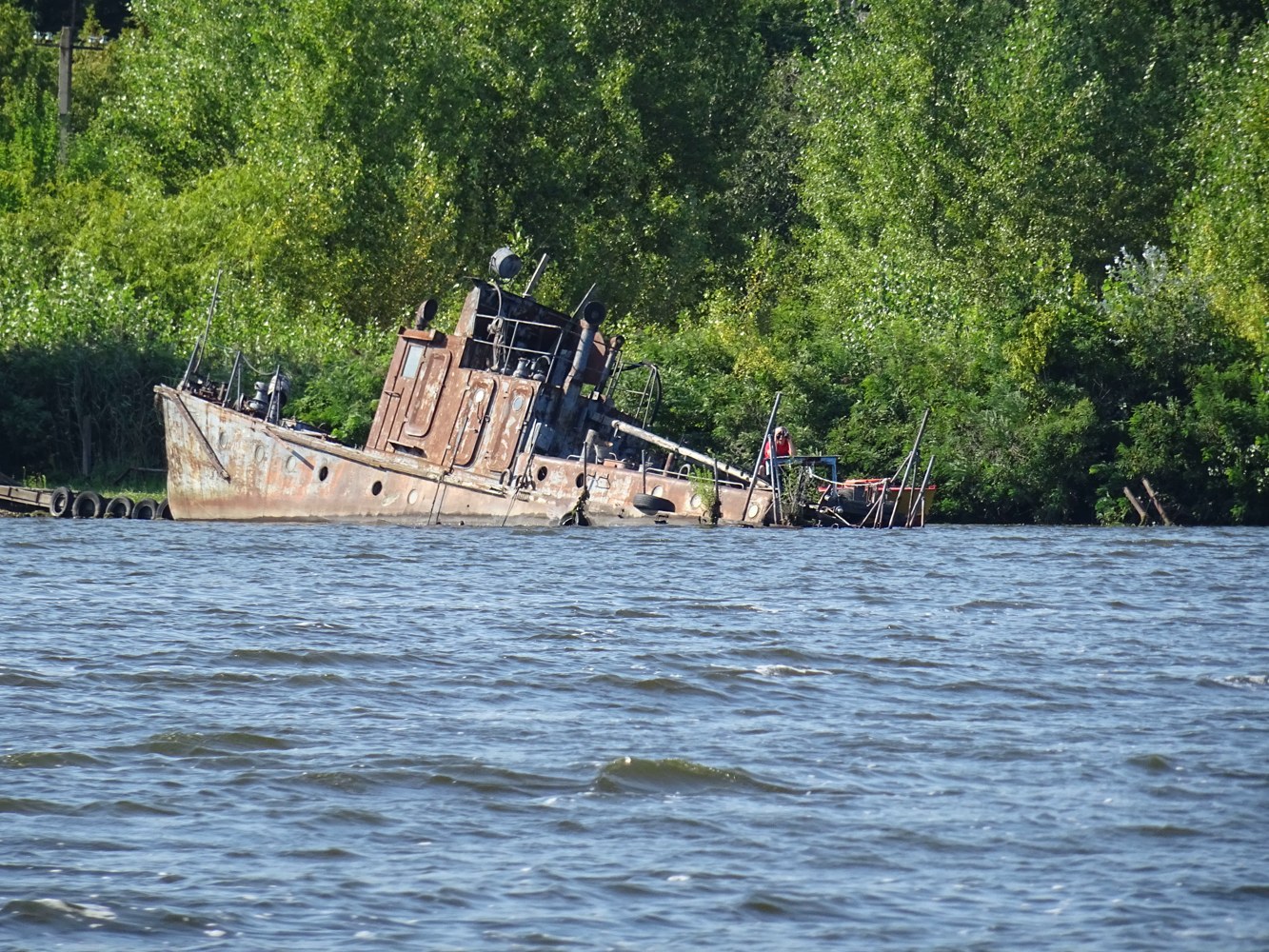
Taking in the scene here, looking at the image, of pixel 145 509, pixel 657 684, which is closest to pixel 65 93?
pixel 145 509

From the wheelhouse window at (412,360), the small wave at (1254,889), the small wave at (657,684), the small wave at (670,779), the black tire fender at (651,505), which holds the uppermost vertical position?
the wheelhouse window at (412,360)

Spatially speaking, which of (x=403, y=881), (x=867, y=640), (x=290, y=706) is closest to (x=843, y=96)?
(x=867, y=640)

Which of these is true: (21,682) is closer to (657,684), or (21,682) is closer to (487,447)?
(657,684)

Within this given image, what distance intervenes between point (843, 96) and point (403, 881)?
48.8 m

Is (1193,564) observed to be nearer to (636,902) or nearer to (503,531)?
(503,531)

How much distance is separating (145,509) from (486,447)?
9.59m

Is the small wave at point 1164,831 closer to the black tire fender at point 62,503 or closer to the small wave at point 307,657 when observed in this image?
the small wave at point 307,657

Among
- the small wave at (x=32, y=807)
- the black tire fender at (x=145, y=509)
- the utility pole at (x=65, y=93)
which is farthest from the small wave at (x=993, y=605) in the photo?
the utility pole at (x=65, y=93)

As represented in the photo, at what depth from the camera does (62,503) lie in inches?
1555

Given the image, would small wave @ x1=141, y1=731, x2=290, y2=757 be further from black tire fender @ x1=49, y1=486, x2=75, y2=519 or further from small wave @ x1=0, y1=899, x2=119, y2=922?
black tire fender @ x1=49, y1=486, x2=75, y2=519

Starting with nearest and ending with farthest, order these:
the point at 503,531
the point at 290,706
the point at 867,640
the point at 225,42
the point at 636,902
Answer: the point at 636,902 < the point at 290,706 < the point at 867,640 < the point at 503,531 < the point at 225,42

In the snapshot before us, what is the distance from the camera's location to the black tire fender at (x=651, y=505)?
108ft

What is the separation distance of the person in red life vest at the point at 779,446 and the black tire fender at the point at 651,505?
6.84 feet

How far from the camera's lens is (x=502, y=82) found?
54844 mm
